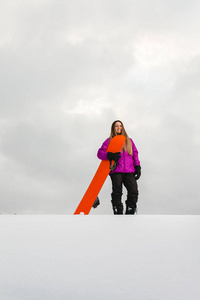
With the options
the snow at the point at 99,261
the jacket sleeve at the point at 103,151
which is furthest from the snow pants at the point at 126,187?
the snow at the point at 99,261

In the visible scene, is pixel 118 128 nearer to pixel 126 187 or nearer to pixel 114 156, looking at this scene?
pixel 114 156

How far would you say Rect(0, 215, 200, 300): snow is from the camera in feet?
3.99

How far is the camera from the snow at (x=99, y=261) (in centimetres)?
122

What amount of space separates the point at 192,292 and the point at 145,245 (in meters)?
0.32

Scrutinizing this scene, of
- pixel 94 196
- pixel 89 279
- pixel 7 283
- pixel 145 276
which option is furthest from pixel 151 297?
pixel 94 196

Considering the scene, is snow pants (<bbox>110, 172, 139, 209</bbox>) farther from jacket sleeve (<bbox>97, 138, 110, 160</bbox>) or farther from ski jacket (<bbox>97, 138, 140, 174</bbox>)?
jacket sleeve (<bbox>97, 138, 110, 160</bbox>)

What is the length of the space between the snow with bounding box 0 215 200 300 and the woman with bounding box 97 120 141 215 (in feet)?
9.61

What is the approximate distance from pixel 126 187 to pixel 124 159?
437mm

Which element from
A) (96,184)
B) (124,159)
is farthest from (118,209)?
(124,159)

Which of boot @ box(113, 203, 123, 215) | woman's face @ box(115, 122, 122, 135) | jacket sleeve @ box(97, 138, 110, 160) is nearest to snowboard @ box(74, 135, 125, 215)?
jacket sleeve @ box(97, 138, 110, 160)

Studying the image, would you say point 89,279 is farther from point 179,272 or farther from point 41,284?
point 179,272

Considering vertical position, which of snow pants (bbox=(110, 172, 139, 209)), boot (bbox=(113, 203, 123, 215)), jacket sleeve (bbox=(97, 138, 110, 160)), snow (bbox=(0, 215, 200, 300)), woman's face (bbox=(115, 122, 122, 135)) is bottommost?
snow (bbox=(0, 215, 200, 300))

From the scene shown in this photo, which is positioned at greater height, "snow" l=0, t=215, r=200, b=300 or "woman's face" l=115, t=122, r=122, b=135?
"woman's face" l=115, t=122, r=122, b=135

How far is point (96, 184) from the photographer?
15.9ft
